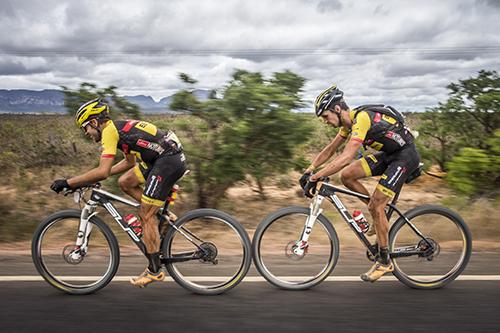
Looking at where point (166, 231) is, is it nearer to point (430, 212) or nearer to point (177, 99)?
point (430, 212)

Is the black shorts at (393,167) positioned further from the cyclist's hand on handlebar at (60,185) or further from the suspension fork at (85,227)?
the cyclist's hand on handlebar at (60,185)

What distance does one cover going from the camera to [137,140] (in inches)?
193

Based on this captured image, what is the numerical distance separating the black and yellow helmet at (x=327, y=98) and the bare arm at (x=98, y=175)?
2122 mm

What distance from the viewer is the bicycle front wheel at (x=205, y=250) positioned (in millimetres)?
4977

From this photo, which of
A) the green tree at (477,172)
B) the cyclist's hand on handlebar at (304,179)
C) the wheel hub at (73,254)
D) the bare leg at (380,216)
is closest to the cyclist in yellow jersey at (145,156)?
the wheel hub at (73,254)

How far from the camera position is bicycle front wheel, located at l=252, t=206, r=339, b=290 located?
5.09 metres

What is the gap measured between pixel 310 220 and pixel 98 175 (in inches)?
84.4

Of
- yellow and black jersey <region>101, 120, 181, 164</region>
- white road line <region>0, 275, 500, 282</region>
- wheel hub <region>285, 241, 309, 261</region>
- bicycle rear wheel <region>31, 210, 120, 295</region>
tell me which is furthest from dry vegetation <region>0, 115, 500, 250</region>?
yellow and black jersey <region>101, 120, 181, 164</region>

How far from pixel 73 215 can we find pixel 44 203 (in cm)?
506

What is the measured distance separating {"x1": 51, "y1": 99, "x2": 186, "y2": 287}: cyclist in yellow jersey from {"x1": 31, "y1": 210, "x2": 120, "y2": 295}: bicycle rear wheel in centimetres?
33

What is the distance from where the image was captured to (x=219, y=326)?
4.14 m

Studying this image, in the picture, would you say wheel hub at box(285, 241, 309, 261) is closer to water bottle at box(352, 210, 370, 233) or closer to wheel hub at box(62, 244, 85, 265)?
water bottle at box(352, 210, 370, 233)

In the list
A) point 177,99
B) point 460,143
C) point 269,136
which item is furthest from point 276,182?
point 460,143

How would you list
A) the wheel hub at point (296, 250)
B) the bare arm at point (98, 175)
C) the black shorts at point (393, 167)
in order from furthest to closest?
the wheel hub at point (296, 250)
the black shorts at point (393, 167)
the bare arm at point (98, 175)
